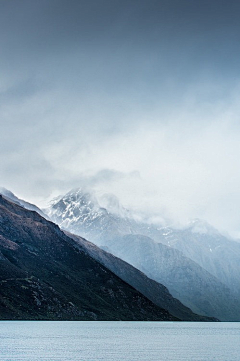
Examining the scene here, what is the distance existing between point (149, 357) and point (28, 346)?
133 ft

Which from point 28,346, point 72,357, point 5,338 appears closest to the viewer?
point 72,357

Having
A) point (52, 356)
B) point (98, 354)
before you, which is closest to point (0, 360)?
point (52, 356)

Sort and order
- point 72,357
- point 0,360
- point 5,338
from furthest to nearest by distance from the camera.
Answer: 1. point 5,338
2. point 72,357
3. point 0,360

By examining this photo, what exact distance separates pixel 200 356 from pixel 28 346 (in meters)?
50.8

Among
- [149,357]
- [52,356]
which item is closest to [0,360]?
[52,356]

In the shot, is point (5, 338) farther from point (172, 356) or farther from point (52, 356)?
point (172, 356)

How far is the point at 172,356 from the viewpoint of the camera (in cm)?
12306

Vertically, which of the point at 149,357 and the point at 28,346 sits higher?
the point at 149,357

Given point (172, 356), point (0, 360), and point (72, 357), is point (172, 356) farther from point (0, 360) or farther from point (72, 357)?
point (0, 360)

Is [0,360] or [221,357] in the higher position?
[221,357]

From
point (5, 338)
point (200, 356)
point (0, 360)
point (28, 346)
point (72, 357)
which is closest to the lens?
point (0, 360)

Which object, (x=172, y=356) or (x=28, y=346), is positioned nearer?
(x=172, y=356)

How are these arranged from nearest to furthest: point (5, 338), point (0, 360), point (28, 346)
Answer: point (0, 360)
point (28, 346)
point (5, 338)

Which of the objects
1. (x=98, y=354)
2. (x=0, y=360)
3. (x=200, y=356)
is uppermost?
(x=200, y=356)
